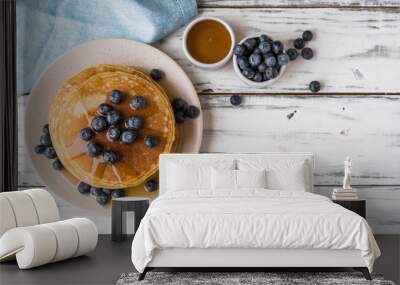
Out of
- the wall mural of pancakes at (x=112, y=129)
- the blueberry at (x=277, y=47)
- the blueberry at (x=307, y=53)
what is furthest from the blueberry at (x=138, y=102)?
the blueberry at (x=307, y=53)

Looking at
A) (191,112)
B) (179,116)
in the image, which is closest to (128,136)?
(179,116)

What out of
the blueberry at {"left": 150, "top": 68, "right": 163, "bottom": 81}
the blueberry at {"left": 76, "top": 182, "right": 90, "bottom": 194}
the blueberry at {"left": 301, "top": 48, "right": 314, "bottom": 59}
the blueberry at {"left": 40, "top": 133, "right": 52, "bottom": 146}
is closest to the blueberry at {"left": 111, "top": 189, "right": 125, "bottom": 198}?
the blueberry at {"left": 76, "top": 182, "right": 90, "bottom": 194}

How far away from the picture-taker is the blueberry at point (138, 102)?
6156 mm

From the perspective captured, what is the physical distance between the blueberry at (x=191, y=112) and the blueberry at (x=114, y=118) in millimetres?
592

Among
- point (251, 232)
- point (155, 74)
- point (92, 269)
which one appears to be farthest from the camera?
point (155, 74)

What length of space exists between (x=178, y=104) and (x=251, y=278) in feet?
7.39

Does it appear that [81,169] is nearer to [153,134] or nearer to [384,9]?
[153,134]

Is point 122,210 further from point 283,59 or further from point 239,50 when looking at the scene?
point 283,59

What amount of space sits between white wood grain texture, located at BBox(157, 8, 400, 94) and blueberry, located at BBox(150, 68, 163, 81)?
1.18 feet

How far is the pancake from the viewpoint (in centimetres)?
625

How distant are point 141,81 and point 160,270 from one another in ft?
6.64

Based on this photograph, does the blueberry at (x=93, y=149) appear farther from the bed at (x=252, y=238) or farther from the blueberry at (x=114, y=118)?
the bed at (x=252, y=238)

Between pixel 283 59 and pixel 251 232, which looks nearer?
pixel 251 232

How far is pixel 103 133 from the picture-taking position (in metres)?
6.32
